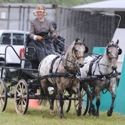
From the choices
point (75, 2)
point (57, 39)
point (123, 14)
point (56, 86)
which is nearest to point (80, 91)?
point (56, 86)

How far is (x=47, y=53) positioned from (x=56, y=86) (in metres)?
1.05

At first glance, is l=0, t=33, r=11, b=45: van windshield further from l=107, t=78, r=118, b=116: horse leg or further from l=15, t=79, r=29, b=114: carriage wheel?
l=107, t=78, r=118, b=116: horse leg

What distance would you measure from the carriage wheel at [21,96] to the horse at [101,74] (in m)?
1.26

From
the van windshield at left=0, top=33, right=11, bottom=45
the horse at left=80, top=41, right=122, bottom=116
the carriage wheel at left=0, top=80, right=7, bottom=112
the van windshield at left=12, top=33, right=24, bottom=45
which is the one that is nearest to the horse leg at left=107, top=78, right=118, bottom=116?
the horse at left=80, top=41, right=122, bottom=116

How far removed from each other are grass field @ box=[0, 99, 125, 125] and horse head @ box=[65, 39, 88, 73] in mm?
1097

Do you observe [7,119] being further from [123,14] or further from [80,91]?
[123,14]

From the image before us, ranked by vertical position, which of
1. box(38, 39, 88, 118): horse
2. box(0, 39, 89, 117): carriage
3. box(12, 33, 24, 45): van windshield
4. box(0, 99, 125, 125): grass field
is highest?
box(38, 39, 88, 118): horse

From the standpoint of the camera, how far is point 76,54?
13336 millimetres

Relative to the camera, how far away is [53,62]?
13898mm

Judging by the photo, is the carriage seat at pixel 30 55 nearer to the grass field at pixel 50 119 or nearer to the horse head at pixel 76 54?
the grass field at pixel 50 119

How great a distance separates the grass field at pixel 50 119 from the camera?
13.0 meters

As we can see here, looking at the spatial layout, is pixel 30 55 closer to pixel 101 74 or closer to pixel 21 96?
pixel 21 96

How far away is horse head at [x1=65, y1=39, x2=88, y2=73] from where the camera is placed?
13.3 m

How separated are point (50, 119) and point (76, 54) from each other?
1.39m
